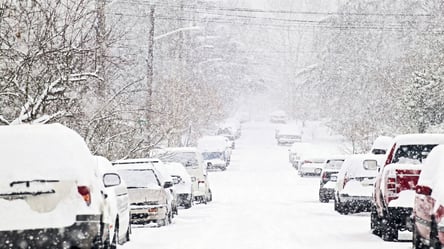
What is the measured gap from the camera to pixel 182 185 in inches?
1206

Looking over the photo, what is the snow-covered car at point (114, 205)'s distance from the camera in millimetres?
14219

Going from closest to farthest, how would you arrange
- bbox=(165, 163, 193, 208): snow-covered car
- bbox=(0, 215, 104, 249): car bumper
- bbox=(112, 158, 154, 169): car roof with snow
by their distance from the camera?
1. bbox=(0, 215, 104, 249): car bumper
2. bbox=(112, 158, 154, 169): car roof with snow
3. bbox=(165, 163, 193, 208): snow-covered car

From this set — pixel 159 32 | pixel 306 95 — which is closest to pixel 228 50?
pixel 306 95

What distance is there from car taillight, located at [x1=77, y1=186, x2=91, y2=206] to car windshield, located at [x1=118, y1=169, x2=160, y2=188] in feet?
33.8

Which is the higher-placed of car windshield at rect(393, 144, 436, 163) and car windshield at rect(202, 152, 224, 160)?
car windshield at rect(393, 144, 436, 163)

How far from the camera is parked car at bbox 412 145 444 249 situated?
A: 13.3m

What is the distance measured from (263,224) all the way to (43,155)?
11.4 meters

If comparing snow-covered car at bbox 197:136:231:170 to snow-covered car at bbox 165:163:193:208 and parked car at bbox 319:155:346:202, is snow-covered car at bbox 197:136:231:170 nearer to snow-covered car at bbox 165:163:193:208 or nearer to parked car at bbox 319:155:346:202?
parked car at bbox 319:155:346:202

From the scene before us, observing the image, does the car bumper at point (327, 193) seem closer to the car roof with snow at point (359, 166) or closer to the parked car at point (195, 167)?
the parked car at point (195, 167)

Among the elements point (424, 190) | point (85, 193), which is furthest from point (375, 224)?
point (85, 193)

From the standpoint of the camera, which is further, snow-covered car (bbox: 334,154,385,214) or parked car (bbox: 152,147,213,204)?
parked car (bbox: 152,147,213,204)

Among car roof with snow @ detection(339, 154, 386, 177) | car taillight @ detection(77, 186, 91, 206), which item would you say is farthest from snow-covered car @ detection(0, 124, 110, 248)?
car roof with snow @ detection(339, 154, 386, 177)

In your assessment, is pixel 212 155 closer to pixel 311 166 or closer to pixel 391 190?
pixel 311 166

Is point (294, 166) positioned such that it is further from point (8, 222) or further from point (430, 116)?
point (8, 222)
